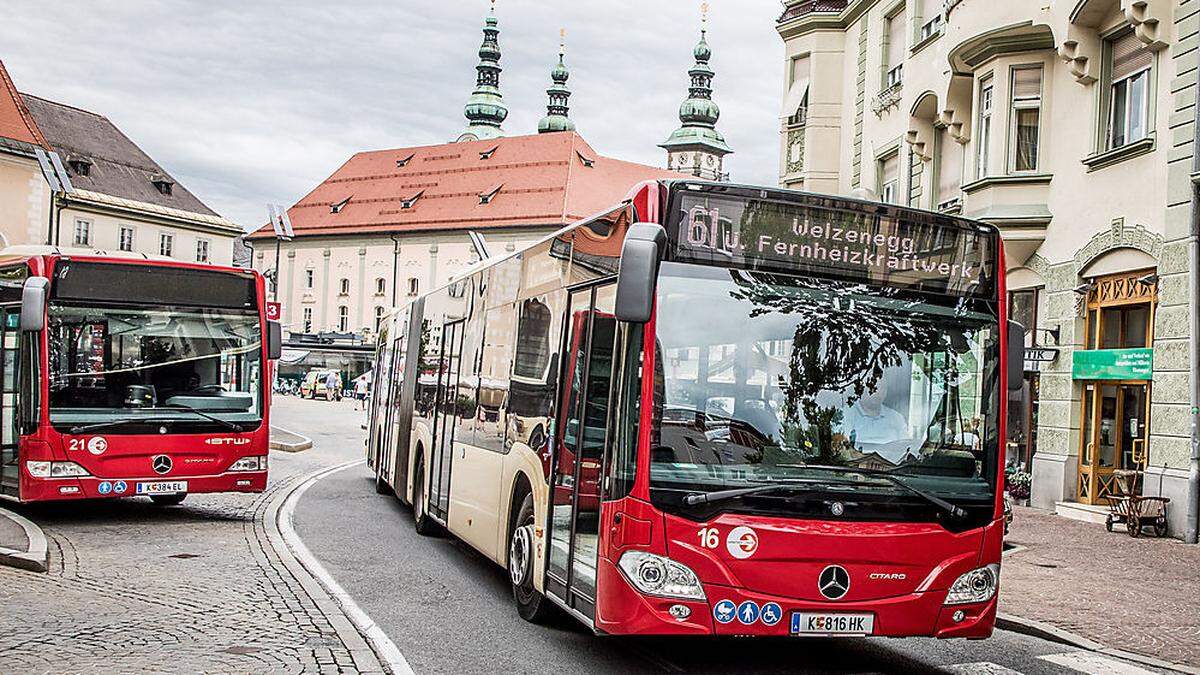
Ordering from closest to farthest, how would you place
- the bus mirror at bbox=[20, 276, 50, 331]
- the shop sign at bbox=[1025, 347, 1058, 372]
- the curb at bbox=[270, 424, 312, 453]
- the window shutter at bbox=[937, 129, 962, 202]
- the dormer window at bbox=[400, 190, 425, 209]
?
the bus mirror at bbox=[20, 276, 50, 331], the shop sign at bbox=[1025, 347, 1058, 372], the window shutter at bbox=[937, 129, 962, 202], the curb at bbox=[270, 424, 312, 453], the dormer window at bbox=[400, 190, 425, 209]

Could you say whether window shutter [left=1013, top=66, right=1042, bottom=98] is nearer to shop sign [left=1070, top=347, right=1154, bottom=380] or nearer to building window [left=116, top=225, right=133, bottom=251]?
shop sign [left=1070, top=347, right=1154, bottom=380]

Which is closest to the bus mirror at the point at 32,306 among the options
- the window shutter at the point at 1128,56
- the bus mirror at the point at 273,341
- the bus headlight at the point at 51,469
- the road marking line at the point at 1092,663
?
the bus headlight at the point at 51,469

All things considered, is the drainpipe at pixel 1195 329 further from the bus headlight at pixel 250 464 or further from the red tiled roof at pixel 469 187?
the red tiled roof at pixel 469 187

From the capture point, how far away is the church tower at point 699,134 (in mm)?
128500

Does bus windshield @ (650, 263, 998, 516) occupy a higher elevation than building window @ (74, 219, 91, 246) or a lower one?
lower

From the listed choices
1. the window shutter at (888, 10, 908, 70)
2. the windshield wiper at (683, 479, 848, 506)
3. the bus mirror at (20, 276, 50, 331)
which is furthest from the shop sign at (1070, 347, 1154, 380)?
the bus mirror at (20, 276, 50, 331)

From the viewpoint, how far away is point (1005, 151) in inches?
890

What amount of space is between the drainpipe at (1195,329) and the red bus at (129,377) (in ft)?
38.6

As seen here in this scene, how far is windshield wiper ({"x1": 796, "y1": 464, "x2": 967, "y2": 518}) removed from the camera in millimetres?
7547

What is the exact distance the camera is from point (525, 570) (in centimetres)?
982

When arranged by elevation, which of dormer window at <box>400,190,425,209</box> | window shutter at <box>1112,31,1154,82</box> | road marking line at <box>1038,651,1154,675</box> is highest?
dormer window at <box>400,190,425,209</box>

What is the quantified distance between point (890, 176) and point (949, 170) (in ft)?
12.0

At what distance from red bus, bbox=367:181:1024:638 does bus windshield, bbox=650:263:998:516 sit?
0.01m

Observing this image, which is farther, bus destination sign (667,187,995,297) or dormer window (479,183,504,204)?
dormer window (479,183,504,204)
